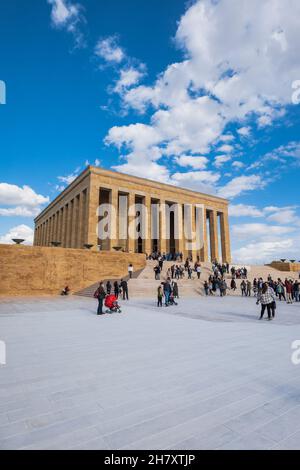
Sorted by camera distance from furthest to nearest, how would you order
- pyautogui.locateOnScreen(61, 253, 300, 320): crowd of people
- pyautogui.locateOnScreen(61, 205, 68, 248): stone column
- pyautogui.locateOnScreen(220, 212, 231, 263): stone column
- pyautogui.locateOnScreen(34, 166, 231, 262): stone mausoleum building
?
pyautogui.locateOnScreen(220, 212, 231, 263): stone column
pyautogui.locateOnScreen(61, 205, 68, 248): stone column
pyautogui.locateOnScreen(34, 166, 231, 262): stone mausoleum building
pyautogui.locateOnScreen(61, 253, 300, 320): crowd of people

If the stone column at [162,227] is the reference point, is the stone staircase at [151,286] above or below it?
below

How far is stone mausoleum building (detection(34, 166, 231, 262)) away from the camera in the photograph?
28766 mm

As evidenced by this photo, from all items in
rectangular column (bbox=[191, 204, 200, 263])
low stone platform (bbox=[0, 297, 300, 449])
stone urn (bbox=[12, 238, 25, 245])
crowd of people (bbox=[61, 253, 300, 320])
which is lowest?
low stone platform (bbox=[0, 297, 300, 449])

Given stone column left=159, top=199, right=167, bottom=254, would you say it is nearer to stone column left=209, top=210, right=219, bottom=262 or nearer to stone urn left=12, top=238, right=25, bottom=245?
stone column left=209, top=210, right=219, bottom=262

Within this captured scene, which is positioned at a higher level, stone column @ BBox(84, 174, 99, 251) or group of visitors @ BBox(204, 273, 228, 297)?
stone column @ BBox(84, 174, 99, 251)

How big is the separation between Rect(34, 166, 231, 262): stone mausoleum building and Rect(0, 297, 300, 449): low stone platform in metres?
20.8

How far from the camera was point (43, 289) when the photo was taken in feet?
62.8

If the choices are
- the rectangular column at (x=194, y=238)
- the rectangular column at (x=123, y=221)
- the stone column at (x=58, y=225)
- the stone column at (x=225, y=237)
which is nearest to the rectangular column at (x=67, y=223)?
the stone column at (x=58, y=225)

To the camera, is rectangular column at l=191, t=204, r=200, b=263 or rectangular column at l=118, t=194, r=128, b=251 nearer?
rectangular column at l=118, t=194, r=128, b=251

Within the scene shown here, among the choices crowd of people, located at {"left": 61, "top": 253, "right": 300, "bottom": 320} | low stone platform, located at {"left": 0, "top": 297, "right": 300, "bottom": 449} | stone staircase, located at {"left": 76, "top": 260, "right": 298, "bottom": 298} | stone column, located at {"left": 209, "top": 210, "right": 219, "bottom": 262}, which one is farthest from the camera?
stone column, located at {"left": 209, "top": 210, "right": 219, "bottom": 262}

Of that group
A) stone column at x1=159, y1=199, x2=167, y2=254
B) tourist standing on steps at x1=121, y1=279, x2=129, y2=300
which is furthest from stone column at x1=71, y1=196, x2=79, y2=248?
tourist standing on steps at x1=121, y1=279, x2=129, y2=300

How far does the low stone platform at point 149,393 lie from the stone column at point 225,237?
34673 mm

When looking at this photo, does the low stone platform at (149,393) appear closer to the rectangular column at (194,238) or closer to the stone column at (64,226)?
the rectangular column at (194,238)

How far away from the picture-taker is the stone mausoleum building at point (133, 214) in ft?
94.4
